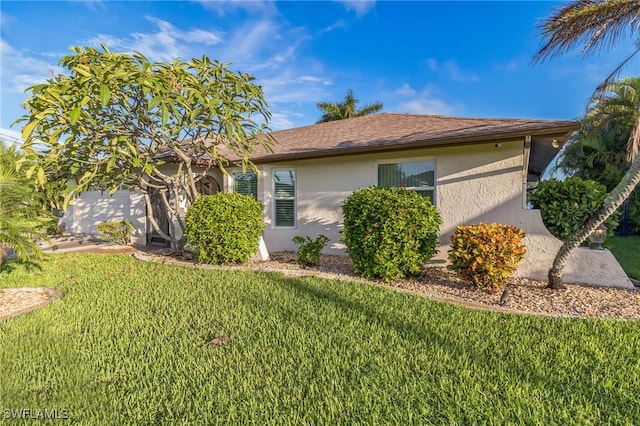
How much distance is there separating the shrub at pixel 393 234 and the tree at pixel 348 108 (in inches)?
815

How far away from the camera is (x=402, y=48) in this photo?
13.3m

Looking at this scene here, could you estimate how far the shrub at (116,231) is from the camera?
11016mm

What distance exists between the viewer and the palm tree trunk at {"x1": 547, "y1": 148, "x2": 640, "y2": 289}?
479cm

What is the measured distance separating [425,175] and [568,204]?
312 cm

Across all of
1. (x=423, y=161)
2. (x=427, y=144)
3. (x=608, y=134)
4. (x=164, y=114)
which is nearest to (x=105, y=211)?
(x=164, y=114)

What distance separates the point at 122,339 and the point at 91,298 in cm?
217

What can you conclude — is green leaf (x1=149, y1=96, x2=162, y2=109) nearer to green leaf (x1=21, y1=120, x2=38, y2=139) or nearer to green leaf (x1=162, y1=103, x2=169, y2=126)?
green leaf (x1=162, y1=103, x2=169, y2=126)

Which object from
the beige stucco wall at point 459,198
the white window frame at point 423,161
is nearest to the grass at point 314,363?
the beige stucco wall at point 459,198

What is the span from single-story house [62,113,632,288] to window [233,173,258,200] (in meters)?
0.04

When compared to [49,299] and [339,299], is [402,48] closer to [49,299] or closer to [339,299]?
[339,299]

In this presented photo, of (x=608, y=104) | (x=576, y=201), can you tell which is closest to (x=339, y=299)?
(x=576, y=201)

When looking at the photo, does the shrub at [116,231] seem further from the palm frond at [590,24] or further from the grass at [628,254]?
the grass at [628,254]

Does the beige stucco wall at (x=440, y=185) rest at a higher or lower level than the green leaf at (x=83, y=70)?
lower

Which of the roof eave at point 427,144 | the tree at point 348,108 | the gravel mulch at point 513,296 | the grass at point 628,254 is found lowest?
the gravel mulch at point 513,296
